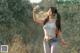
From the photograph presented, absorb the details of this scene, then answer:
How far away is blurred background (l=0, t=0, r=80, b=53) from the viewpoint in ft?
34.3

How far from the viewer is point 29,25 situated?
38.0 feet

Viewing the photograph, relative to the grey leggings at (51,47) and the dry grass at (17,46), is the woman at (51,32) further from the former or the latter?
the dry grass at (17,46)

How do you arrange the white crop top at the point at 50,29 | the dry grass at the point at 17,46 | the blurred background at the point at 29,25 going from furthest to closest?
the blurred background at the point at 29,25
the dry grass at the point at 17,46
the white crop top at the point at 50,29

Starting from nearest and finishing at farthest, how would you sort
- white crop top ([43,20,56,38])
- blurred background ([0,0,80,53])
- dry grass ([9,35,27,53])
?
1. white crop top ([43,20,56,38])
2. dry grass ([9,35,27,53])
3. blurred background ([0,0,80,53])

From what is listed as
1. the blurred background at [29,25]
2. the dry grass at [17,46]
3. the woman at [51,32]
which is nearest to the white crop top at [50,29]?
the woman at [51,32]

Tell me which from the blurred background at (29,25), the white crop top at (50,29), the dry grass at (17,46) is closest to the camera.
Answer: the white crop top at (50,29)

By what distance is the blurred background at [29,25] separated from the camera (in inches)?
412

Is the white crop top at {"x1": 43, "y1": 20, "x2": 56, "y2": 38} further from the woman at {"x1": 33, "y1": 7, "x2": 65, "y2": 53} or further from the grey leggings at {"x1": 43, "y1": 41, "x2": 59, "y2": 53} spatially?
the grey leggings at {"x1": 43, "y1": 41, "x2": 59, "y2": 53}

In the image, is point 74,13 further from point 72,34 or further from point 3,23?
point 3,23

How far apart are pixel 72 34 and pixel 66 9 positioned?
1253 millimetres

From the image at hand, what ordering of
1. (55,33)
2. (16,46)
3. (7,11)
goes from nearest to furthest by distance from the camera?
(55,33) < (16,46) < (7,11)

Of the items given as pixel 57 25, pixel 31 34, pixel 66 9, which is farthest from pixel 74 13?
pixel 57 25

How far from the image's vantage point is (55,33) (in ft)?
25.1

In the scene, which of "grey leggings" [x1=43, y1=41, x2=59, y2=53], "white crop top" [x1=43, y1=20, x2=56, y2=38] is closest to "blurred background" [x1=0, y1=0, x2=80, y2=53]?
"grey leggings" [x1=43, y1=41, x2=59, y2=53]
